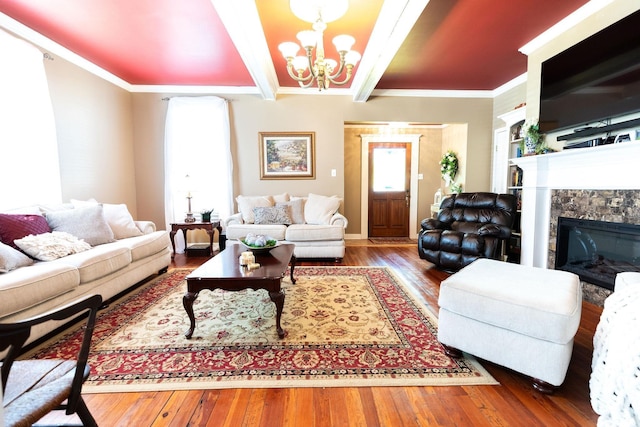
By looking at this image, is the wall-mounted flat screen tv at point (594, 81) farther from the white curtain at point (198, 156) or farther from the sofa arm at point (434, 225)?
the white curtain at point (198, 156)

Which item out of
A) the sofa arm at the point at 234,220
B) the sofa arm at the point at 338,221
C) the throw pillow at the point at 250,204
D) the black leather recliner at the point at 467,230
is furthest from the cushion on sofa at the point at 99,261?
the black leather recliner at the point at 467,230

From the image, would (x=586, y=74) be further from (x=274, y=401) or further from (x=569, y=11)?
(x=274, y=401)

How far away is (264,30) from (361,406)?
320cm

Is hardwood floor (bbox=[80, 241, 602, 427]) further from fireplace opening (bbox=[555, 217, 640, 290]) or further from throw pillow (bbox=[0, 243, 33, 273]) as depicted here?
fireplace opening (bbox=[555, 217, 640, 290])

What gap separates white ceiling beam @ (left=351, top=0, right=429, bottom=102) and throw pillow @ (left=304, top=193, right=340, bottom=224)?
5.63 ft

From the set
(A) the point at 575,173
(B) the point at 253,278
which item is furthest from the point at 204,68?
(A) the point at 575,173

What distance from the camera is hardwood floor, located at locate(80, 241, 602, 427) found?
1295 millimetres

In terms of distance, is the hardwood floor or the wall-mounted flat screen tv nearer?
the hardwood floor

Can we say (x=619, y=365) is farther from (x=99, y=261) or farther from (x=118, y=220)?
(x=118, y=220)

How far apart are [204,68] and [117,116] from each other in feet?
5.19

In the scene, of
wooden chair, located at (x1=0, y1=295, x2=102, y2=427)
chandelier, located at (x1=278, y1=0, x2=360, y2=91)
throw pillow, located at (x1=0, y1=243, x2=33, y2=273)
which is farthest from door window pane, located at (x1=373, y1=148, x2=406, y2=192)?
wooden chair, located at (x1=0, y1=295, x2=102, y2=427)

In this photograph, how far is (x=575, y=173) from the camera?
2.70 meters

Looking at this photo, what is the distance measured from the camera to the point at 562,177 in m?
2.84

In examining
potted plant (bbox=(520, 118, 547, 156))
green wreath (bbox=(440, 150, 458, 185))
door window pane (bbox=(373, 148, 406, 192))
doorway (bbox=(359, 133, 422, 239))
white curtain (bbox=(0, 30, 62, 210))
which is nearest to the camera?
white curtain (bbox=(0, 30, 62, 210))
